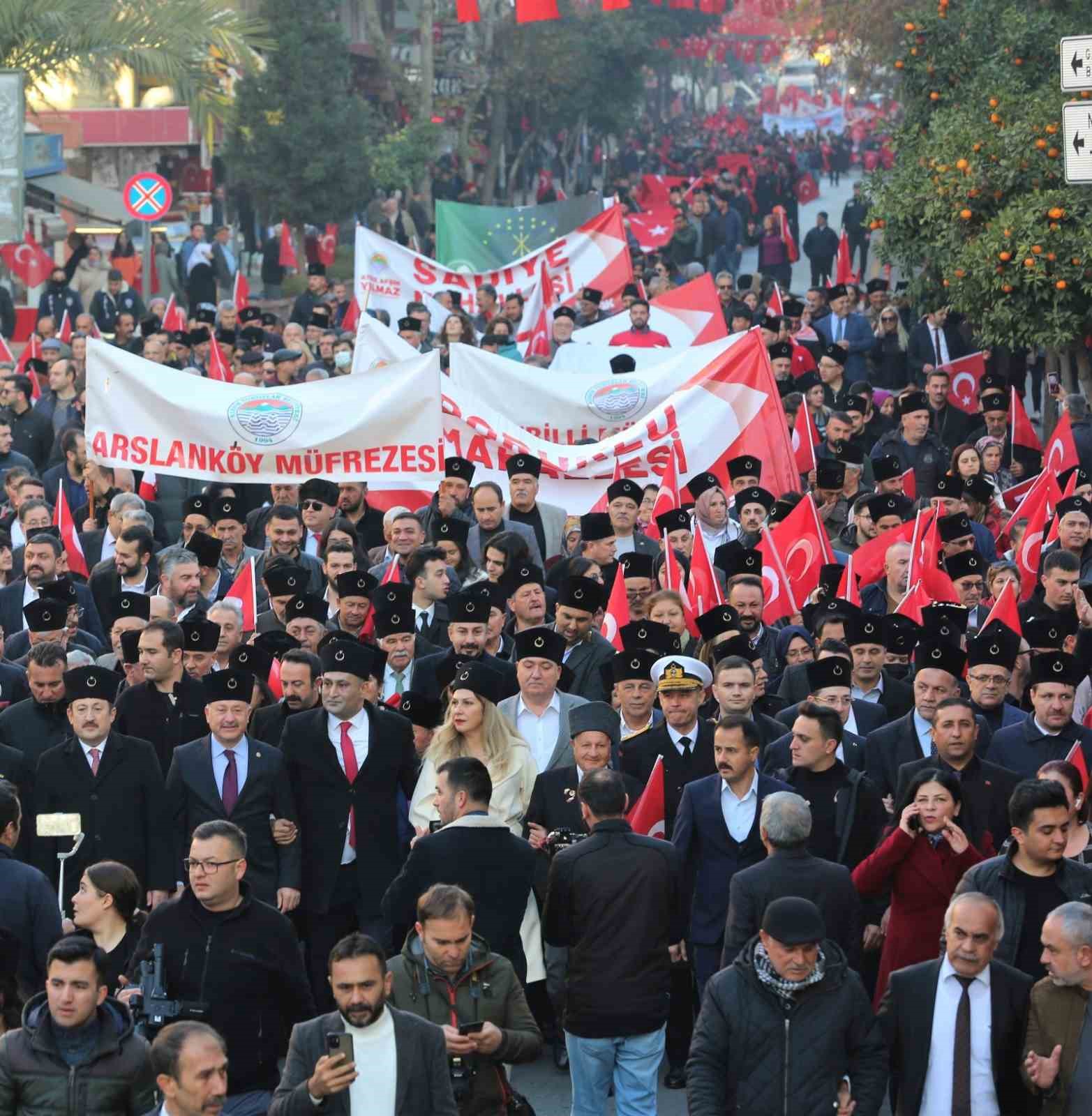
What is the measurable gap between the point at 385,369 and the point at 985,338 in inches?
249

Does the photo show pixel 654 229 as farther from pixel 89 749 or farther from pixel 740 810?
pixel 740 810

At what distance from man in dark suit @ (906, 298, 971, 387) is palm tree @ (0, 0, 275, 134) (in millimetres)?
9158

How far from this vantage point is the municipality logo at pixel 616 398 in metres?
17.5

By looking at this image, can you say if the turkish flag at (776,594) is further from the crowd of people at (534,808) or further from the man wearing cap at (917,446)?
the man wearing cap at (917,446)

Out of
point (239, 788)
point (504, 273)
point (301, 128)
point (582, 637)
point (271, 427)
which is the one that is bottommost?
point (239, 788)

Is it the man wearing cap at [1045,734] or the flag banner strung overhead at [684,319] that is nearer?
the man wearing cap at [1045,734]

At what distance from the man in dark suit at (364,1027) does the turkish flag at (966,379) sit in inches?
547

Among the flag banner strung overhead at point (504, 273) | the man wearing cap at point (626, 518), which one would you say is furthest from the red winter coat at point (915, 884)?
the flag banner strung overhead at point (504, 273)

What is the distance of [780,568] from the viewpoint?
13203 mm

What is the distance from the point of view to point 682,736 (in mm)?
10305

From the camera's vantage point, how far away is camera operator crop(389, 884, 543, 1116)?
24.4 feet

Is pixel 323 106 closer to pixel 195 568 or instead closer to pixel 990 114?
pixel 990 114

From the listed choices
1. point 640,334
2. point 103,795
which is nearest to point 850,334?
point 640,334

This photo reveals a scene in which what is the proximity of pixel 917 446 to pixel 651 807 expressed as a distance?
7637 mm
